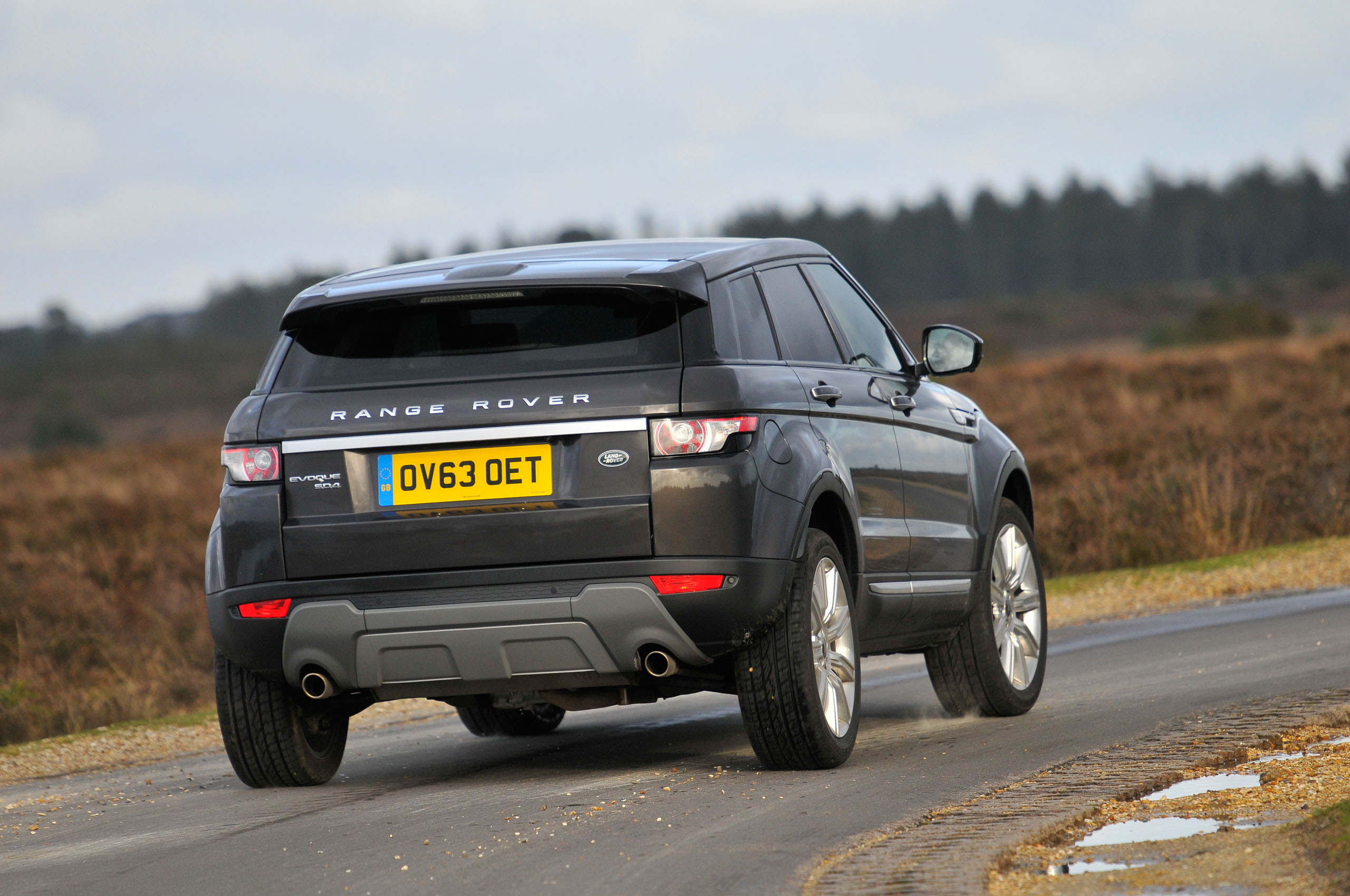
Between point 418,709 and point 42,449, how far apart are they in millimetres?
48995

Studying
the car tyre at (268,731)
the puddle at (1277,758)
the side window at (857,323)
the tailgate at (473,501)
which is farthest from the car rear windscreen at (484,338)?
the puddle at (1277,758)

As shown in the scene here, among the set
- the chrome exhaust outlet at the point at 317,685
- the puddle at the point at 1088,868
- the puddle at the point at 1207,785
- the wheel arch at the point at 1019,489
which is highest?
the wheel arch at the point at 1019,489

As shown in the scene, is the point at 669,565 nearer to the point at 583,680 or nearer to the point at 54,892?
the point at 583,680

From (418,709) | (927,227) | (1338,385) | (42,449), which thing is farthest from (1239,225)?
(418,709)

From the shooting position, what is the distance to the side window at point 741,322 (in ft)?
19.7

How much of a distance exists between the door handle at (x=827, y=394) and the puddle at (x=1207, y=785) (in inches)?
71.8

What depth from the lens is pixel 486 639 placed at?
5812 millimetres

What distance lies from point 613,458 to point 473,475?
0.47 m

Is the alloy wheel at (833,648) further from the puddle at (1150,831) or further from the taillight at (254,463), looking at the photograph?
the taillight at (254,463)

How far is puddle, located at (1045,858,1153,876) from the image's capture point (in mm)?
4375

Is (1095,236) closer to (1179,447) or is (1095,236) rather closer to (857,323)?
(1179,447)

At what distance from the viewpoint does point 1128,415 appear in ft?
89.2

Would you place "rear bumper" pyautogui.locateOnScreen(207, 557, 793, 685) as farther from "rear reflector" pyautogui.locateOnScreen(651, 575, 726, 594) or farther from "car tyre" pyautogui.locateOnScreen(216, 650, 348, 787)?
"car tyre" pyautogui.locateOnScreen(216, 650, 348, 787)

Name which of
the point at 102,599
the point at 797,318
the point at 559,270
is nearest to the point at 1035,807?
the point at 797,318
